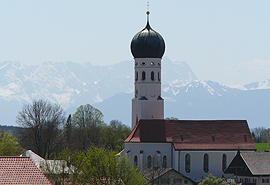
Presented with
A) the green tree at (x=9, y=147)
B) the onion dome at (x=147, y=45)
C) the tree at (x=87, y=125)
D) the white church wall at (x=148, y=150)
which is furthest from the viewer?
the tree at (x=87, y=125)

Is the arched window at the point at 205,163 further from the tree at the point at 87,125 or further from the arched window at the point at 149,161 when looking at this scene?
the tree at the point at 87,125

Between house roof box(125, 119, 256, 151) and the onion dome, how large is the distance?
32.5ft

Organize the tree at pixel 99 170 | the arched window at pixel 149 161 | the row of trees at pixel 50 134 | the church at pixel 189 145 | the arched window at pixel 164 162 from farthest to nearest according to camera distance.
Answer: the row of trees at pixel 50 134, the church at pixel 189 145, the arched window at pixel 164 162, the arched window at pixel 149 161, the tree at pixel 99 170

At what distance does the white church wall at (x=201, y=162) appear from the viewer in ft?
245

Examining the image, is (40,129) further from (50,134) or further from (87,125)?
(87,125)

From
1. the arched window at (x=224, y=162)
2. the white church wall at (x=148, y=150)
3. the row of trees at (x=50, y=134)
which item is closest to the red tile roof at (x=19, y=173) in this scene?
the white church wall at (x=148, y=150)

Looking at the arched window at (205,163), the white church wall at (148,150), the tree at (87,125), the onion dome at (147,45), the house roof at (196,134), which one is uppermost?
the onion dome at (147,45)

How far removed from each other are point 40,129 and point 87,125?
30.0 m

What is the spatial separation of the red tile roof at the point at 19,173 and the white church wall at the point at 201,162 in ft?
123

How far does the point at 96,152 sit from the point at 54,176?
4179mm

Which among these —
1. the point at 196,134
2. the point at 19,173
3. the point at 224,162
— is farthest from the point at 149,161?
the point at 19,173

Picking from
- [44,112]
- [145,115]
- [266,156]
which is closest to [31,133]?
[44,112]

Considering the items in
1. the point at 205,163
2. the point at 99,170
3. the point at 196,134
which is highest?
the point at 196,134

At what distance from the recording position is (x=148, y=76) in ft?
268
